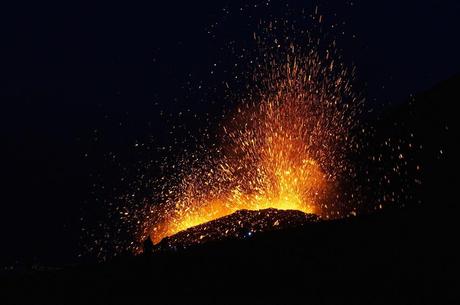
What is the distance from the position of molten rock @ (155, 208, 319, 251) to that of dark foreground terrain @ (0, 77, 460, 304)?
434 centimetres

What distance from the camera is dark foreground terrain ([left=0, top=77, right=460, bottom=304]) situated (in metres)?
2.24

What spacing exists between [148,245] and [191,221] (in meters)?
6.57

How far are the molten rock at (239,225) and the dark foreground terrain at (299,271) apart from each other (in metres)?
4.34

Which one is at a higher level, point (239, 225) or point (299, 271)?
point (239, 225)

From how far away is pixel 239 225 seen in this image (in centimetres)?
753

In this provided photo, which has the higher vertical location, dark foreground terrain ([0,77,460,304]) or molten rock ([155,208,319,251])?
molten rock ([155,208,319,251])

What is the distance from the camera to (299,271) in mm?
2459

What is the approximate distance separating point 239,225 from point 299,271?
5.11 m

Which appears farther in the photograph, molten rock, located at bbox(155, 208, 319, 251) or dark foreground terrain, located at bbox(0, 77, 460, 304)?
molten rock, located at bbox(155, 208, 319, 251)

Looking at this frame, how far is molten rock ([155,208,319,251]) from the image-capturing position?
721cm

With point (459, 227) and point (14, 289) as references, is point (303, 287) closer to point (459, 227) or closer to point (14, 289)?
point (459, 227)

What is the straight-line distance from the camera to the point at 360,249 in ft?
8.23

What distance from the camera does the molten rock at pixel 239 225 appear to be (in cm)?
721

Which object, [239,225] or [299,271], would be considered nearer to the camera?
[299,271]
